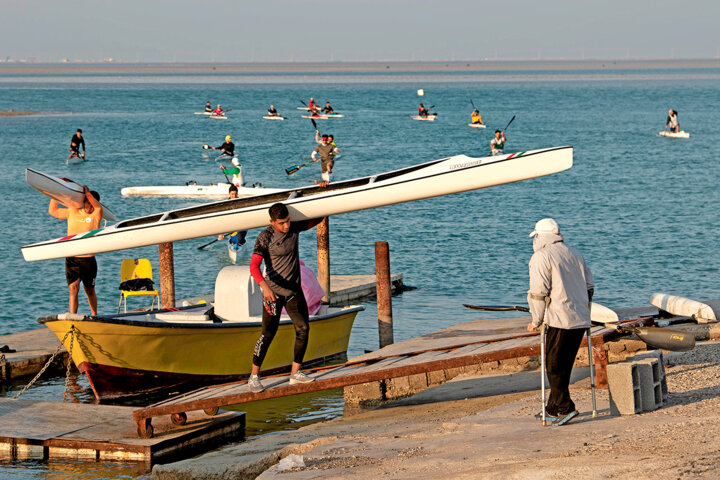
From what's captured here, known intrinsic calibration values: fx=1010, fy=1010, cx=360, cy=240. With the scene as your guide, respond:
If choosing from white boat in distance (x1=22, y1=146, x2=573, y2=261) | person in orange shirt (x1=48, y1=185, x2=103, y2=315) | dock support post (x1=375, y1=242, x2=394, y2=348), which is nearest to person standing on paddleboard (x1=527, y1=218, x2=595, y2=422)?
white boat in distance (x1=22, y1=146, x2=573, y2=261)

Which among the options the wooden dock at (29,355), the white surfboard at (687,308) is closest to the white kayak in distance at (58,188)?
the wooden dock at (29,355)

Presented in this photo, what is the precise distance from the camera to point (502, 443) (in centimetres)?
887

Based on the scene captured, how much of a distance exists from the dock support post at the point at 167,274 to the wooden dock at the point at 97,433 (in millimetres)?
4781

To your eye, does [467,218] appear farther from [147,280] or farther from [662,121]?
[662,121]

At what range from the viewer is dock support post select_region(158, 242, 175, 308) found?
54.9ft

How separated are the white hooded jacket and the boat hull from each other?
612cm

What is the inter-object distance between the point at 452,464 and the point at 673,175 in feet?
141

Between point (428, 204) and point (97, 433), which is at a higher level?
point (428, 204)

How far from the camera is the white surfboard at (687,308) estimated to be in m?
15.4

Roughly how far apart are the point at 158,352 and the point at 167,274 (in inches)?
129

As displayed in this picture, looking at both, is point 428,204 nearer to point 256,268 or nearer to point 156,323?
point 156,323

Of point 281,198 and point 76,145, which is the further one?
point 76,145

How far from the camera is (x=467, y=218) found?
3547 centimetres

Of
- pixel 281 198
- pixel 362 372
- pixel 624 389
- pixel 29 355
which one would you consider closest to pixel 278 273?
pixel 362 372
